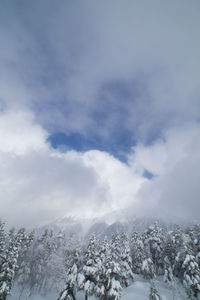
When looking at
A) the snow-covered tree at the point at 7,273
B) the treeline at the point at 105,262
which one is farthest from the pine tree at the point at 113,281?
the snow-covered tree at the point at 7,273

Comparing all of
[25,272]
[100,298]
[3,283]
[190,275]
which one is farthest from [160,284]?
[25,272]

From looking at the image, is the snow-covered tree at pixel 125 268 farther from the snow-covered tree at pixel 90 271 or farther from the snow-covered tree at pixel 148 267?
the snow-covered tree at pixel 90 271

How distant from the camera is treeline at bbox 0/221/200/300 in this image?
24375 millimetres

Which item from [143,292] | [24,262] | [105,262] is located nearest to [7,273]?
[105,262]

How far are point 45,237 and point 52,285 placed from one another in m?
18.9

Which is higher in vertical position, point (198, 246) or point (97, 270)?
point (198, 246)

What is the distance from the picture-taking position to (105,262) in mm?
25109

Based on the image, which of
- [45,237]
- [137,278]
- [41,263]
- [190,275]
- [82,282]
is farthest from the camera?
[45,237]

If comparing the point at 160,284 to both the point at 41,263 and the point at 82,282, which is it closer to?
the point at 82,282

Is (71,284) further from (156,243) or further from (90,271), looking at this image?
(156,243)

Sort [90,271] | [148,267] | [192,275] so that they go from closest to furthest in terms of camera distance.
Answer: [90,271], [192,275], [148,267]

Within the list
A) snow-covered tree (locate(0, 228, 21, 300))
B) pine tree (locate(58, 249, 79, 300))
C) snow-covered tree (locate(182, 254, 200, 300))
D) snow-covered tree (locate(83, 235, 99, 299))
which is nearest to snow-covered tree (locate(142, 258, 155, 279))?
snow-covered tree (locate(182, 254, 200, 300))

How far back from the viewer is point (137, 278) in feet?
163

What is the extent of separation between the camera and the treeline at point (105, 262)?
24.4m
